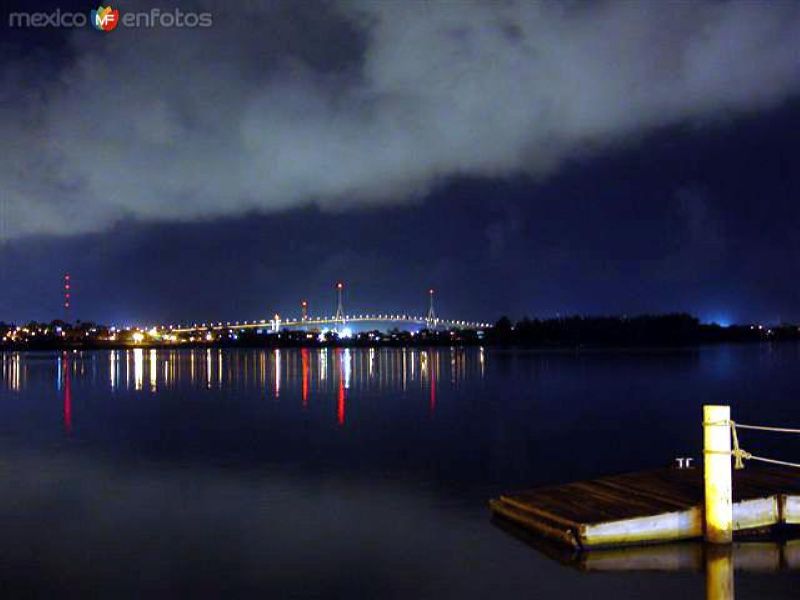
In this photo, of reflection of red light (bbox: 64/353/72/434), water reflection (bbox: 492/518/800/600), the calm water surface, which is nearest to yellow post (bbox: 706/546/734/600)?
water reflection (bbox: 492/518/800/600)

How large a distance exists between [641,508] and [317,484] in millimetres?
7177

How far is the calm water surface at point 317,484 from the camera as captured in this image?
1002 cm

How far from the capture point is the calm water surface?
395 inches

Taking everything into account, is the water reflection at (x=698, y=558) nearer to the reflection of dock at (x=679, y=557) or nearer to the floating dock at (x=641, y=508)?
the reflection of dock at (x=679, y=557)

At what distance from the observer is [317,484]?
16172mm

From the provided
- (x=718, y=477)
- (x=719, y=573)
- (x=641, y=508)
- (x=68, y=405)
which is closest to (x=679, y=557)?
(x=719, y=573)

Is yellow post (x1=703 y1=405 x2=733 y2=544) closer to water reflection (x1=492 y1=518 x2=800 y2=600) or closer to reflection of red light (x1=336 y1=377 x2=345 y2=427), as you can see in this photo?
water reflection (x1=492 y1=518 x2=800 y2=600)

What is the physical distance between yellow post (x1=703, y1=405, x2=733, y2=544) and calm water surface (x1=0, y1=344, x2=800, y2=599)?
2.87 feet

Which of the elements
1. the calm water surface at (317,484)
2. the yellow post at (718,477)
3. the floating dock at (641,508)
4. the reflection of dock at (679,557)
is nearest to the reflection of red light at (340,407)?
the calm water surface at (317,484)

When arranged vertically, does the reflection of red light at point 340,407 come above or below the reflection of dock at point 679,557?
below

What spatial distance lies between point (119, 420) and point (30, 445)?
643 centimetres

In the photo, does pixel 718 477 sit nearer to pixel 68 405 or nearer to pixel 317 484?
pixel 317 484

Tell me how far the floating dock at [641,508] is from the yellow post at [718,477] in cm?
23

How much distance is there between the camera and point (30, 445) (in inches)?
868
